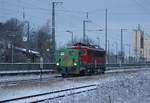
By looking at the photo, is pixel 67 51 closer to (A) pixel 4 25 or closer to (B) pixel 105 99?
(B) pixel 105 99

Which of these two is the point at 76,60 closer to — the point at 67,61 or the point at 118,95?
the point at 67,61

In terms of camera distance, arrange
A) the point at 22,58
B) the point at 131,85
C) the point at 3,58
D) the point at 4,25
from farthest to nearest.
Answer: the point at 4,25 < the point at 22,58 < the point at 3,58 < the point at 131,85

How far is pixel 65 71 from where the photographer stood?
171ft

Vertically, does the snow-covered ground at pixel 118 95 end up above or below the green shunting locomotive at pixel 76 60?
below

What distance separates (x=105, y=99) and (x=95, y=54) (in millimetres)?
38252

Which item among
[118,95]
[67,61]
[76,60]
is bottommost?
[118,95]

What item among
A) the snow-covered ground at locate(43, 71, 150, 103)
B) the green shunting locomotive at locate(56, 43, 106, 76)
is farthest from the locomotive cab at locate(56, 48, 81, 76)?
the snow-covered ground at locate(43, 71, 150, 103)

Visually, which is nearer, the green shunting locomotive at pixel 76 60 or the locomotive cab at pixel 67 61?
the locomotive cab at pixel 67 61

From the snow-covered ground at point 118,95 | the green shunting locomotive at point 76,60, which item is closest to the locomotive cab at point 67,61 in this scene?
the green shunting locomotive at point 76,60

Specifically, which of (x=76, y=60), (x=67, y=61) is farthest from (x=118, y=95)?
(x=67, y=61)

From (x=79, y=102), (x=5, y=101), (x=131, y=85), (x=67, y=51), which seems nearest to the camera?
(x=79, y=102)

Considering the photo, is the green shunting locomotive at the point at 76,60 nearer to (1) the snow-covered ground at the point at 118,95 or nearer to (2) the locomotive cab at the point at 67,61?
(2) the locomotive cab at the point at 67,61

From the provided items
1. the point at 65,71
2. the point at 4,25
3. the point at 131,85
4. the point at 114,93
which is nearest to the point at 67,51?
the point at 65,71

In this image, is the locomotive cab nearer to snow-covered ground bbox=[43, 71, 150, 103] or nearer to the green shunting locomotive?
the green shunting locomotive
